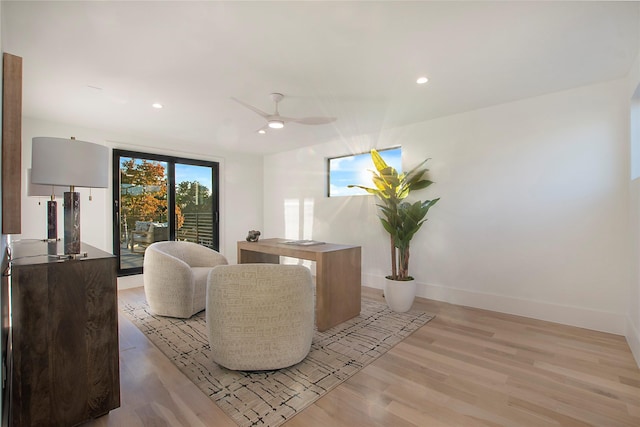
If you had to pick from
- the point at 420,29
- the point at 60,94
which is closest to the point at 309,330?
the point at 420,29

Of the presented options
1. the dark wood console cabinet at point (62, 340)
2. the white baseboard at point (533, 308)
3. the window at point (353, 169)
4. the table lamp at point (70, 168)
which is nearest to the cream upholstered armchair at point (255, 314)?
the dark wood console cabinet at point (62, 340)

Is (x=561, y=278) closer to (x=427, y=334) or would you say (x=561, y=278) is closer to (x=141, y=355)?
(x=427, y=334)

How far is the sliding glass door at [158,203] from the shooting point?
14.5 ft

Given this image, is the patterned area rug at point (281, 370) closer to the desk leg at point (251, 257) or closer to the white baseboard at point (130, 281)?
the desk leg at point (251, 257)

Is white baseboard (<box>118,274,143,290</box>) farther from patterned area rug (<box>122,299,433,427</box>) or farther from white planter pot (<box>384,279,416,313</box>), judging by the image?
white planter pot (<box>384,279,416,313</box>)

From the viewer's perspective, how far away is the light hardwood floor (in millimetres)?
1605

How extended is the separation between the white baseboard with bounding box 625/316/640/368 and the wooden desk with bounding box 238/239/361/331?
2.23 meters

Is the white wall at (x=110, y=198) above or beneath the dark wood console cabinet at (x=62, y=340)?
above

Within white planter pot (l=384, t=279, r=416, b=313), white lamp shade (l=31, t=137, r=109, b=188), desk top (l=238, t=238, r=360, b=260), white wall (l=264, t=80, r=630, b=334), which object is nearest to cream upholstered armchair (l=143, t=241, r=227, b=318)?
desk top (l=238, t=238, r=360, b=260)

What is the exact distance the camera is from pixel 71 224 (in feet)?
5.50

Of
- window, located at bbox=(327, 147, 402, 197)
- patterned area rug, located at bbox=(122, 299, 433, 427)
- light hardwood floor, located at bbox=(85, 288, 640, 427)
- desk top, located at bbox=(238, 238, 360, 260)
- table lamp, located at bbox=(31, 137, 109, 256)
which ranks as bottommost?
light hardwood floor, located at bbox=(85, 288, 640, 427)

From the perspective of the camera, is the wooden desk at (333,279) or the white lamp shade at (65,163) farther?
the wooden desk at (333,279)

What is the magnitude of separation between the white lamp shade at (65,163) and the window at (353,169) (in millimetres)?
3424

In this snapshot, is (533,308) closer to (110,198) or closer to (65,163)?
(65,163)
